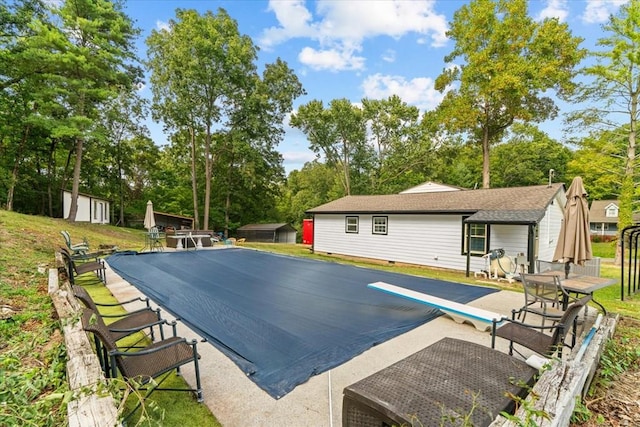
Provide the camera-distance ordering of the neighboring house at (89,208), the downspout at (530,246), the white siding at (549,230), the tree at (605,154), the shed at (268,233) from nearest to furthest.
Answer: the downspout at (530,246)
the white siding at (549,230)
the tree at (605,154)
the neighboring house at (89,208)
the shed at (268,233)

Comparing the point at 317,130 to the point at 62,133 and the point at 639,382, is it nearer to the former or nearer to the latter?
the point at 62,133

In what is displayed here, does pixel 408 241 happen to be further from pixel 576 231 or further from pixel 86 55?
pixel 86 55

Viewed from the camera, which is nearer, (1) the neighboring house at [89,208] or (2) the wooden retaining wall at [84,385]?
(2) the wooden retaining wall at [84,385]

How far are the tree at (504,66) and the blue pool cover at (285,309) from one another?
14.4 metres

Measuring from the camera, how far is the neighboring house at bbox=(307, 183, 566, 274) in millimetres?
8898

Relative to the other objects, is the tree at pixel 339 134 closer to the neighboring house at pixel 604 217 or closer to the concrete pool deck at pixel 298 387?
the concrete pool deck at pixel 298 387

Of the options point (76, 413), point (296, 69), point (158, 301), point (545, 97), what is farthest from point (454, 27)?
point (76, 413)

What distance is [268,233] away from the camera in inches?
917

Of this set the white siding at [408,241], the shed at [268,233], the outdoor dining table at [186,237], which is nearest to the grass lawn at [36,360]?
the white siding at [408,241]

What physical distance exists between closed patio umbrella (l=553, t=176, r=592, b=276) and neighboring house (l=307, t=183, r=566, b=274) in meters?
3.59

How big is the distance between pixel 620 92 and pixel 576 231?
47.8 ft

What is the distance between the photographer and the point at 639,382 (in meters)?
2.57

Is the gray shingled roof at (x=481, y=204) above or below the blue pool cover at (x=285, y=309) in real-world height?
above

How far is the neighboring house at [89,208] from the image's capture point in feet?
60.8
